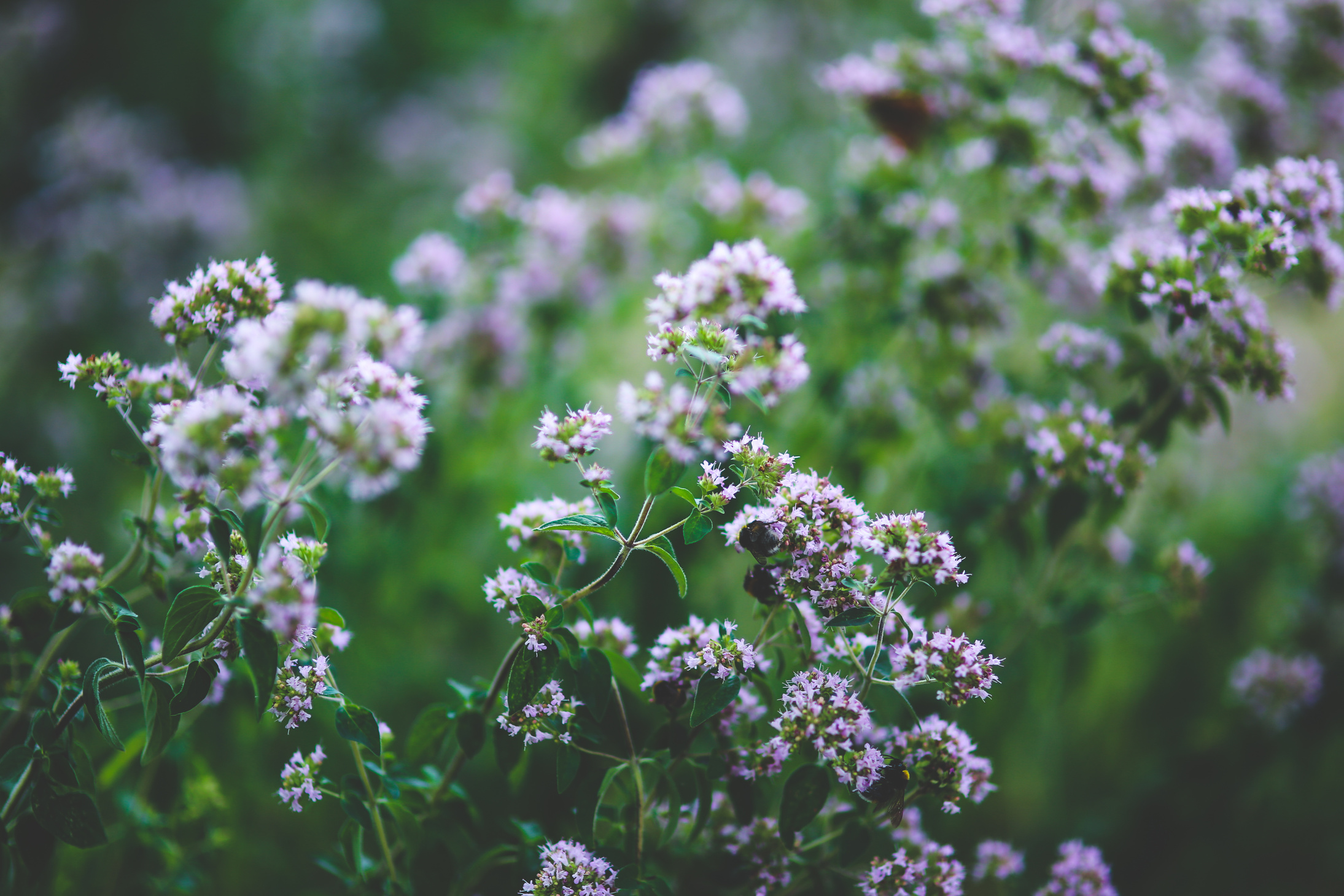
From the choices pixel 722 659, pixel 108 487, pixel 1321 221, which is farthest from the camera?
pixel 108 487

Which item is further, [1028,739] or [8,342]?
[8,342]

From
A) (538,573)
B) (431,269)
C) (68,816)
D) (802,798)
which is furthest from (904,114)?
(68,816)

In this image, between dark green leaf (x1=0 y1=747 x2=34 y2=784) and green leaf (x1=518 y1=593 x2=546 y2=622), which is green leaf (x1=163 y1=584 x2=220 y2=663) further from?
green leaf (x1=518 y1=593 x2=546 y2=622)

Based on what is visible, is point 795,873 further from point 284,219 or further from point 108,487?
point 284,219

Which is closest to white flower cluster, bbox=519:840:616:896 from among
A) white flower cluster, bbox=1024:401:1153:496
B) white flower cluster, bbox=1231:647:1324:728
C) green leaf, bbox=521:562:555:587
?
green leaf, bbox=521:562:555:587

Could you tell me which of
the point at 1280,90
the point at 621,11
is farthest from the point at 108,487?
the point at 1280,90

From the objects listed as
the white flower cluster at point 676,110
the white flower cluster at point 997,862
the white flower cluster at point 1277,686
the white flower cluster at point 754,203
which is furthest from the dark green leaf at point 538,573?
the white flower cluster at point 1277,686

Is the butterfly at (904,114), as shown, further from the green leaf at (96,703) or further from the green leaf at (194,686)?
the green leaf at (96,703)
